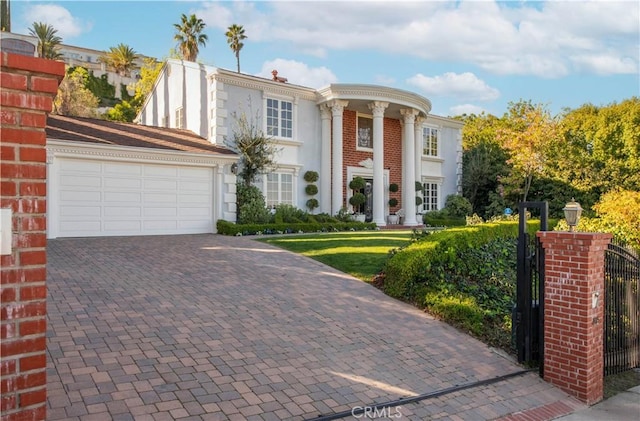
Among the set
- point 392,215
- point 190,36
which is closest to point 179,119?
point 392,215

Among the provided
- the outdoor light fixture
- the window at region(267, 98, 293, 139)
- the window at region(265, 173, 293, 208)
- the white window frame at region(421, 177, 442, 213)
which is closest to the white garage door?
the window at region(265, 173, 293, 208)

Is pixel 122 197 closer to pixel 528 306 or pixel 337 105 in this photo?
pixel 337 105

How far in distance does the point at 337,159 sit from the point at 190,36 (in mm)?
26090

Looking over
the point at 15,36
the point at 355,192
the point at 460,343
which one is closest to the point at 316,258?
the point at 460,343

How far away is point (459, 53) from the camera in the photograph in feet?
38.9

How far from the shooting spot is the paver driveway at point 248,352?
432 centimetres

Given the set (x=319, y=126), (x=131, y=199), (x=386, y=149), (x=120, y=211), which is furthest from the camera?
(x=386, y=149)

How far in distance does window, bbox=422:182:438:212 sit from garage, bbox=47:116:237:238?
40.0ft

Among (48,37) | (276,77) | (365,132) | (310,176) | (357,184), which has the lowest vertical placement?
(357,184)

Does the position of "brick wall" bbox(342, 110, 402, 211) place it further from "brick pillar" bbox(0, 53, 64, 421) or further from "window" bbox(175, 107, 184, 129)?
"brick pillar" bbox(0, 53, 64, 421)

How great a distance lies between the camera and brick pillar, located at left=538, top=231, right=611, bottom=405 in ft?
18.9

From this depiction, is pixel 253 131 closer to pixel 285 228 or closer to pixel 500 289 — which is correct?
pixel 285 228

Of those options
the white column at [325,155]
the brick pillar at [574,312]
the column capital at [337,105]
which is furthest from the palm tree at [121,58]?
the brick pillar at [574,312]

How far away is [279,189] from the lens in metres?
19.5
